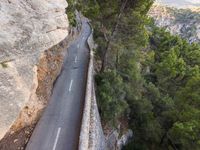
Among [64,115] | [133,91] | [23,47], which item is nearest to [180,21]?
[133,91]

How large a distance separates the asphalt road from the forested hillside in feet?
6.97

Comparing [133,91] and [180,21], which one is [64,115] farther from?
[180,21]

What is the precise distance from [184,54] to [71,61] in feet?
92.2

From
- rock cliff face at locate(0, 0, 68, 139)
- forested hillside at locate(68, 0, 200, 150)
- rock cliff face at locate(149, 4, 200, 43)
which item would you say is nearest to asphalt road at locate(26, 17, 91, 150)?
rock cliff face at locate(0, 0, 68, 139)

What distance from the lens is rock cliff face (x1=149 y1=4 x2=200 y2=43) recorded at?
141925 millimetres

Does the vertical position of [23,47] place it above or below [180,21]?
above

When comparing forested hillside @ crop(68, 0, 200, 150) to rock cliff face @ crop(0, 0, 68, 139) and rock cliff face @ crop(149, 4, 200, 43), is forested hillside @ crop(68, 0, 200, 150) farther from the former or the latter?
rock cliff face @ crop(149, 4, 200, 43)

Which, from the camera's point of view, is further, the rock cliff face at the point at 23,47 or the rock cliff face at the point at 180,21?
the rock cliff face at the point at 180,21

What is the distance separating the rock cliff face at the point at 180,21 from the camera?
5588 inches

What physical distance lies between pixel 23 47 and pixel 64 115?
621cm

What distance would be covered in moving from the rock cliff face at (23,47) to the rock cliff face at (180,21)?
12868 centimetres

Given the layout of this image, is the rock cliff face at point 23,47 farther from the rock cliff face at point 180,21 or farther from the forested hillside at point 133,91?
the rock cliff face at point 180,21

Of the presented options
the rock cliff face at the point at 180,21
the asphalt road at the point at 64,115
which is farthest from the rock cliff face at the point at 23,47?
the rock cliff face at the point at 180,21

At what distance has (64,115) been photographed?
17.5 metres
